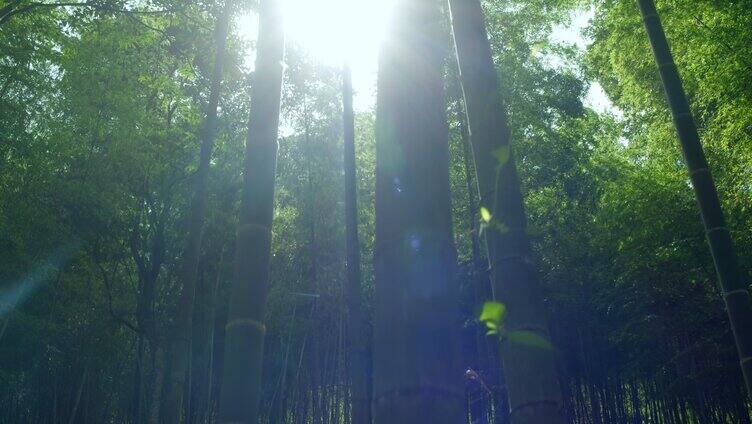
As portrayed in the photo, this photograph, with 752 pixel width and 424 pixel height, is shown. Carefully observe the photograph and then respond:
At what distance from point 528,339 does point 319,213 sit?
7280 mm

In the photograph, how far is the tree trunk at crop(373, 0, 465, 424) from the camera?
1266 mm

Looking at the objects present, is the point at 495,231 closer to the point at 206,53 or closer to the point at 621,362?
the point at 206,53

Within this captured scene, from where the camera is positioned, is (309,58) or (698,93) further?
(309,58)

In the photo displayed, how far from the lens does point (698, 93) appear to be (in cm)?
730

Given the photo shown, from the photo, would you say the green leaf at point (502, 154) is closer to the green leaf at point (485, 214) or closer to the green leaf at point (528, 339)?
the green leaf at point (485, 214)

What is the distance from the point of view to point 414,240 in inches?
53.6

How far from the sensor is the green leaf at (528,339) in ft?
5.45

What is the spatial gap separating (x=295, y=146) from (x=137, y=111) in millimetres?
2203

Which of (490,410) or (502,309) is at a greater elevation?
(490,410)

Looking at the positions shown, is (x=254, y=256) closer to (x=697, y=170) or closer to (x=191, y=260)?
(x=697, y=170)

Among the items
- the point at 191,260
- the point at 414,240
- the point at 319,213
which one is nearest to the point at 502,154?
the point at 414,240

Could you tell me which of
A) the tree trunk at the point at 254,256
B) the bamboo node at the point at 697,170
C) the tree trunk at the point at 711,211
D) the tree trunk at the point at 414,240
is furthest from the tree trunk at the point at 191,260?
the tree trunk at the point at 414,240

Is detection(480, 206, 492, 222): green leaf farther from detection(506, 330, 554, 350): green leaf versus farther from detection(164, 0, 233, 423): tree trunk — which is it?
detection(164, 0, 233, 423): tree trunk

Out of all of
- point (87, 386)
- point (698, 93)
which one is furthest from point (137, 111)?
point (698, 93)
